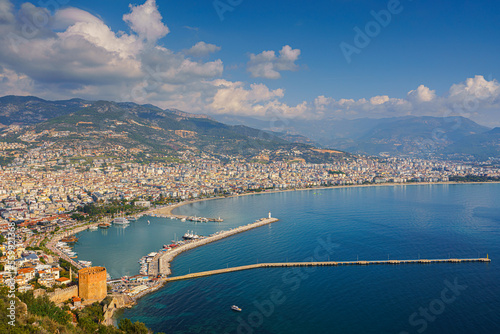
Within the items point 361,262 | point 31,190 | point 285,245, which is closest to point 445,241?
point 361,262

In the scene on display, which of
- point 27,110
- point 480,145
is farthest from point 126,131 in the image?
point 480,145

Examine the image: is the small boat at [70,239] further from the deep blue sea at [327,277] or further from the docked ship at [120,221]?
the docked ship at [120,221]

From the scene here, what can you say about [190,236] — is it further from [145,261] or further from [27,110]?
[27,110]

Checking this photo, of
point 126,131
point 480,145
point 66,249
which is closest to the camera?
point 66,249

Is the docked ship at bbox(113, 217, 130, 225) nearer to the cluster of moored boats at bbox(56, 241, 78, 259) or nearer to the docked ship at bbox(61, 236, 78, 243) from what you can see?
the docked ship at bbox(61, 236, 78, 243)

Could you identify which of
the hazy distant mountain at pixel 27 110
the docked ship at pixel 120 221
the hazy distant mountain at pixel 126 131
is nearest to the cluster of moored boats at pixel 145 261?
the docked ship at pixel 120 221
